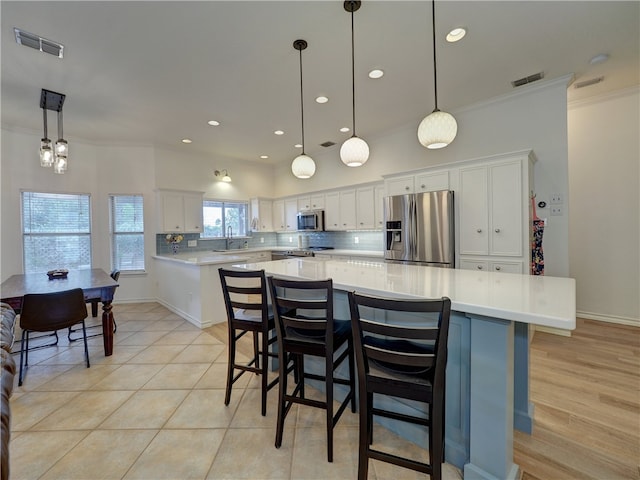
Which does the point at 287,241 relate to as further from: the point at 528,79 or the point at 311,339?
the point at 311,339

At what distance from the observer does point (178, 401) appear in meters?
2.22

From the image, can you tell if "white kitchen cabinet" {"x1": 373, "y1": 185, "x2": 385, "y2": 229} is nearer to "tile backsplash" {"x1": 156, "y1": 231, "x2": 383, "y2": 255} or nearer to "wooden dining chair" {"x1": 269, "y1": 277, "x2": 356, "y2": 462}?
"tile backsplash" {"x1": 156, "y1": 231, "x2": 383, "y2": 255}

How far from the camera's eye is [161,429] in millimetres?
1909

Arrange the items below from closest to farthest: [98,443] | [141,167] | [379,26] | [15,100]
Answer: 1. [98,443]
2. [379,26]
3. [15,100]
4. [141,167]

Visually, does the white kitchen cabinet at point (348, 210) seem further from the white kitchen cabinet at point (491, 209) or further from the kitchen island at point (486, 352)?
the kitchen island at point (486, 352)

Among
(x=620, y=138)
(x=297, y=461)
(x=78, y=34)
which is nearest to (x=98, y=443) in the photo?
(x=297, y=461)

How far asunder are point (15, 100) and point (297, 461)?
5226 millimetres

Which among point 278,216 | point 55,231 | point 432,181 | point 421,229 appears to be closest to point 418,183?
point 432,181

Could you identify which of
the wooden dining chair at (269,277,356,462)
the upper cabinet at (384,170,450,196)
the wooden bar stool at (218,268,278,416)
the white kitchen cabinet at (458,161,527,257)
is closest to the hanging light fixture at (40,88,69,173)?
the wooden bar stool at (218,268,278,416)

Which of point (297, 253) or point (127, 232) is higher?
point (127, 232)

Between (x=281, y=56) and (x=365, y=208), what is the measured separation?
9.72 ft

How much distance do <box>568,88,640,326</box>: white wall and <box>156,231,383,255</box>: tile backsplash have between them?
2.95 m

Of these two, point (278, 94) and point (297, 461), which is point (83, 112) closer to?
point (278, 94)

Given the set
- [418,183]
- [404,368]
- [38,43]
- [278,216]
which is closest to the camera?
[404,368]
